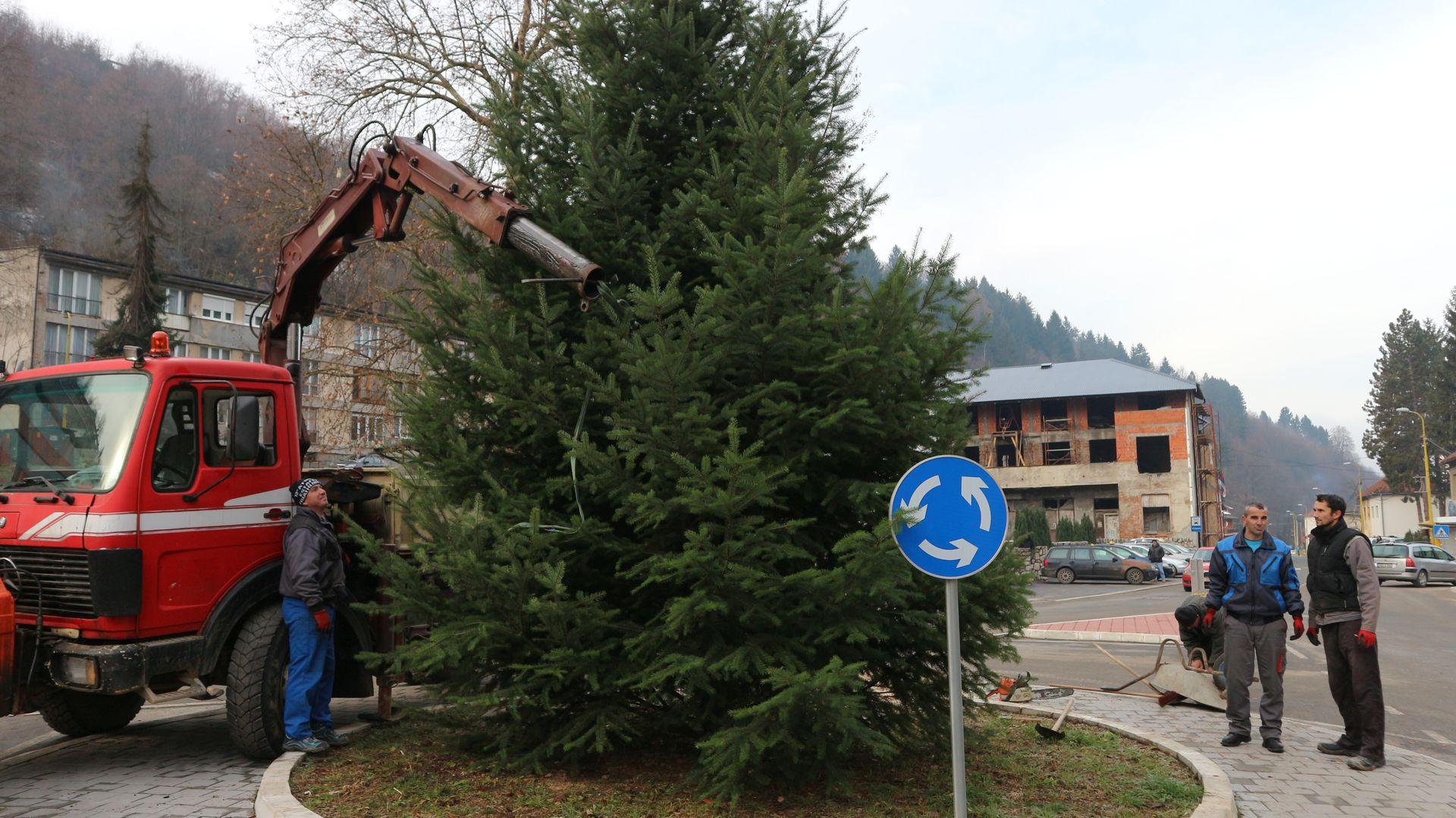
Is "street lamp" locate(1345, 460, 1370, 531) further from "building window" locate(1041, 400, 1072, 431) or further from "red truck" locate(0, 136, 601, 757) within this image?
"red truck" locate(0, 136, 601, 757)

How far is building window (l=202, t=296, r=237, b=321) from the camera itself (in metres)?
55.7

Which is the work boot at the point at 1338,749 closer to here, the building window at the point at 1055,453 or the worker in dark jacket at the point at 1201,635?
the worker in dark jacket at the point at 1201,635

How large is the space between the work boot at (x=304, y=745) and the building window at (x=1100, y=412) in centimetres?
6234

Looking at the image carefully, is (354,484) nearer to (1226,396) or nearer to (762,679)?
(762,679)

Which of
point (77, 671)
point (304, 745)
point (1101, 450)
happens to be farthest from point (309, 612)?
point (1101, 450)

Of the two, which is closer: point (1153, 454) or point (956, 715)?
point (956, 715)

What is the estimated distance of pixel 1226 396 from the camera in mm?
176625

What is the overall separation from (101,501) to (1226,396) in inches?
→ 7641

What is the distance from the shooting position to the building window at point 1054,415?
64.5 meters

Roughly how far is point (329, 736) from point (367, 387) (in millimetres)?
12236

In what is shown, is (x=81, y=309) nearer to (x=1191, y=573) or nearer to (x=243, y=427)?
(x=243, y=427)

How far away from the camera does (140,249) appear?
45781mm

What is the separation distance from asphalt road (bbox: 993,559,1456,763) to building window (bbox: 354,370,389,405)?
11287 millimetres

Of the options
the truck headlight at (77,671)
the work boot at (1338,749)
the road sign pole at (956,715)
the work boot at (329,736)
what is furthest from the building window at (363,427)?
the work boot at (1338,749)
